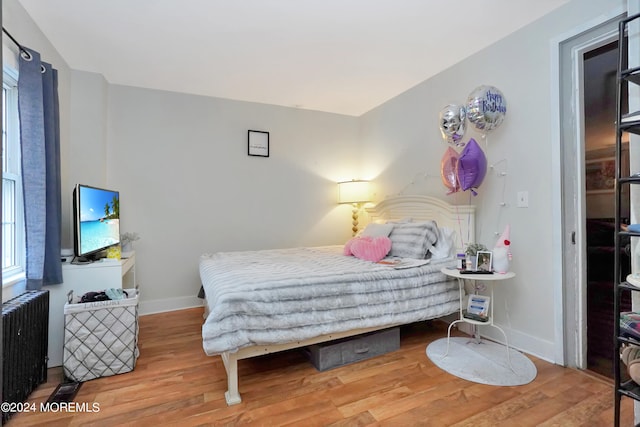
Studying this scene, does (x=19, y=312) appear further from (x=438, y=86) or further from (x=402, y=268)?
(x=438, y=86)

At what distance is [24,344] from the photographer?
1.86m

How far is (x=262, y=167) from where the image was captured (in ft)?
13.2

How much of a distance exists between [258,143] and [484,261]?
2.72 meters

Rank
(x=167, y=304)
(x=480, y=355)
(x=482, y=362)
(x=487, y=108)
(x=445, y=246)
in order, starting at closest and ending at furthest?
(x=482, y=362), (x=480, y=355), (x=487, y=108), (x=445, y=246), (x=167, y=304)

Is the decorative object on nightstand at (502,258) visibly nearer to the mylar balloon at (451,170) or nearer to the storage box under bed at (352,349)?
the mylar balloon at (451,170)

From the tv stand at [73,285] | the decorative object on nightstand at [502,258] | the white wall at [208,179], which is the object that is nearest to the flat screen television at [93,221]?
the tv stand at [73,285]

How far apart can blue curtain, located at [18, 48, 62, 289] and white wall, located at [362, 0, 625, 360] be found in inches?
123

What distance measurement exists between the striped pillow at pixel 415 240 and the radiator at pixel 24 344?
99.8 inches

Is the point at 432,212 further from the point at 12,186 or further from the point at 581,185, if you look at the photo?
the point at 12,186

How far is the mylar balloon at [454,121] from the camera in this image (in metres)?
2.65

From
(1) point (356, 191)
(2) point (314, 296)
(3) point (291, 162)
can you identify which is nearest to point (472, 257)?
(2) point (314, 296)

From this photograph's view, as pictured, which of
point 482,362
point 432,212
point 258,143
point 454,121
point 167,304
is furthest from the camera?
point 258,143

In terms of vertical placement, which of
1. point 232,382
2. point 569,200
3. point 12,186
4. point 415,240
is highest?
point 12,186

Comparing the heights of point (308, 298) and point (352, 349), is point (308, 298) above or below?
above
